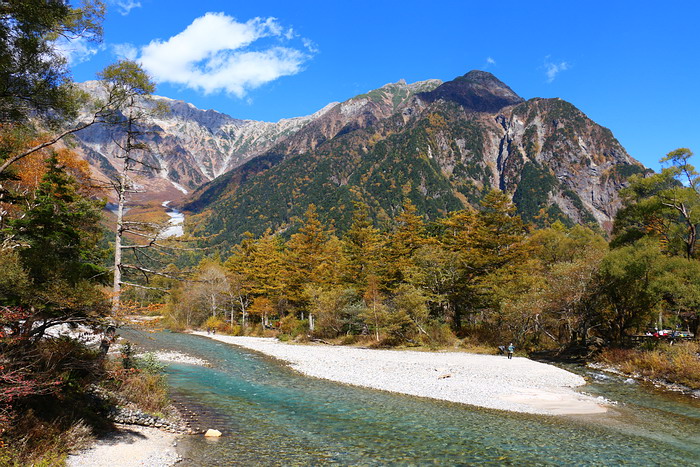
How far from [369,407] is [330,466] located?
6088 millimetres

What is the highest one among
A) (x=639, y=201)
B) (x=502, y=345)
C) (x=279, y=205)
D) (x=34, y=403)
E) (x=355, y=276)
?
(x=279, y=205)

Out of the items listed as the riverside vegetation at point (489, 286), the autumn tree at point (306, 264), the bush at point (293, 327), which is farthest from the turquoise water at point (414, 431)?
the autumn tree at point (306, 264)

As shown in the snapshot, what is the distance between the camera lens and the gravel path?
8.73m

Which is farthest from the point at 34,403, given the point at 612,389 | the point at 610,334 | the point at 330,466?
the point at 610,334

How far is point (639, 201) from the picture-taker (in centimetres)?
2814

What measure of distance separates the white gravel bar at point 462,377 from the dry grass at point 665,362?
3.95 metres

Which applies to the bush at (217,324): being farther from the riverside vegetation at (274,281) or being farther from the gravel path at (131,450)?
the gravel path at (131,450)

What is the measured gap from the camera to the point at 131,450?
9.63 m

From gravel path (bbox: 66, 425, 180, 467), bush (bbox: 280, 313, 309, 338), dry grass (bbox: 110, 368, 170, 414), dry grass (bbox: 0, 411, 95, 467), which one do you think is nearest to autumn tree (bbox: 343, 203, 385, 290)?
bush (bbox: 280, 313, 309, 338)

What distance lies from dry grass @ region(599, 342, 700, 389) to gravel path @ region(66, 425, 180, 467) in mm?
23219

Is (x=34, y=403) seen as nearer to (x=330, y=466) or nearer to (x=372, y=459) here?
(x=330, y=466)

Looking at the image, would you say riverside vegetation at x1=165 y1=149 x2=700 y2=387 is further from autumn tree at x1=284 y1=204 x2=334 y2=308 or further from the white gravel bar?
the white gravel bar

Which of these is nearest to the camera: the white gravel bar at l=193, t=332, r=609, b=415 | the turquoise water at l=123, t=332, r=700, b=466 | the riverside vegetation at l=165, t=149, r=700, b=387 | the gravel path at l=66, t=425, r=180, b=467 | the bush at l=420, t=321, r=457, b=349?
the gravel path at l=66, t=425, r=180, b=467

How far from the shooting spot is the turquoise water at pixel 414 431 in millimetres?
10109
